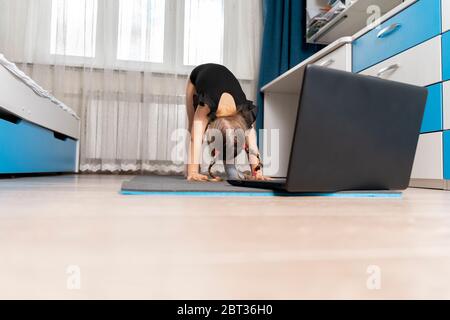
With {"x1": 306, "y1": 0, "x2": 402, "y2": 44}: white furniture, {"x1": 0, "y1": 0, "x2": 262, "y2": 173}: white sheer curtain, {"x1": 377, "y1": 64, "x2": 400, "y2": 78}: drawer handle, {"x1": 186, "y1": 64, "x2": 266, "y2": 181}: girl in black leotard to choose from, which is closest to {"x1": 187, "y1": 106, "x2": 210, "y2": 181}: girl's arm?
{"x1": 186, "y1": 64, "x2": 266, "y2": 181}: girl in black leotard

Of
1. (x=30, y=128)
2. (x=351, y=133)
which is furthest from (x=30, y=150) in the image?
(x=351, y=133)

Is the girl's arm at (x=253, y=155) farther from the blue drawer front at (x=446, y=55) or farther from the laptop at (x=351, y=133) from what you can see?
the blue drawer front at (x=446, y=55)

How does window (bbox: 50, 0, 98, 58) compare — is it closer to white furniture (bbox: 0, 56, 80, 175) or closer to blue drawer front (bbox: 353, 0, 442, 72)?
white furniture (bbox: 0, 56, 80, 175)

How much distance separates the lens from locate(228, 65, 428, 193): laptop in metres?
0.86

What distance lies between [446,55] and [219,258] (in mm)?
1522

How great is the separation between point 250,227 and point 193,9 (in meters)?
2.85

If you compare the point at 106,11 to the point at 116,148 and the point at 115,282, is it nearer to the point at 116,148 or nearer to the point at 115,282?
the point at 116,148

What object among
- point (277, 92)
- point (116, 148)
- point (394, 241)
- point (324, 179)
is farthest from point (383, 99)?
point (116, 148)

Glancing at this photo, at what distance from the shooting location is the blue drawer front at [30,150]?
1741 millimetres

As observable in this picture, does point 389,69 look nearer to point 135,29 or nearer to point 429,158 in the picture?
point 429,158

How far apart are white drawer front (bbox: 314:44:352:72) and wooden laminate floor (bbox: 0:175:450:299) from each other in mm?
1639

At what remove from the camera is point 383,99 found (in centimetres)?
95

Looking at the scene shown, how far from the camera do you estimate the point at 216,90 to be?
1.59 meters

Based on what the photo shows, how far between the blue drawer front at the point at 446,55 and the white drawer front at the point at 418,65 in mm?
20
